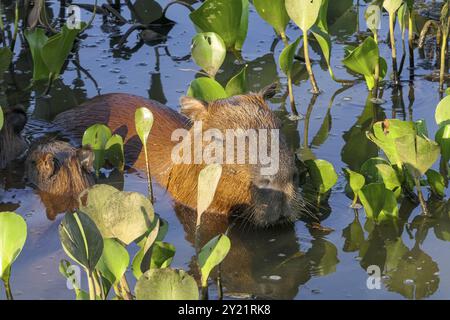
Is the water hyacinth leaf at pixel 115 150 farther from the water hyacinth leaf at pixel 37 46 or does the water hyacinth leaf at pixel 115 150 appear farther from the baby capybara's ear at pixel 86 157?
the water hyacinth leaf at pixel 37 46

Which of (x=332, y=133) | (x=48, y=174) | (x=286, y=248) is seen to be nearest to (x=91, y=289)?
(x=286, y=248)

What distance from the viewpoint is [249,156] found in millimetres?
6438

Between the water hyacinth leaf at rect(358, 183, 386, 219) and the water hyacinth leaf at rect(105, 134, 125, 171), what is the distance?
1.79 metres

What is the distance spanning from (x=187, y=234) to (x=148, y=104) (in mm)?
1404

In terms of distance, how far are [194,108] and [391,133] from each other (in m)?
1.26

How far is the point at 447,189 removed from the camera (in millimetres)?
6852

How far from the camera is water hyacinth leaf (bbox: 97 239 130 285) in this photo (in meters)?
5.04

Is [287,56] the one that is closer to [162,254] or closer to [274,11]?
[274,11]

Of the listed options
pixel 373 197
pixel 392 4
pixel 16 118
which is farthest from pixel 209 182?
pixel 392 4

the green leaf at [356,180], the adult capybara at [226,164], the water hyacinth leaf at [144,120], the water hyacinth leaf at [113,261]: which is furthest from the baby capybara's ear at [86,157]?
the water hyacinth leaf at [113,261]

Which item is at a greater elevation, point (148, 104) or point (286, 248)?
point (148, 104)

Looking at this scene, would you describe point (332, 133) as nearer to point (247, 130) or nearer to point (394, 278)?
point (247, 130)

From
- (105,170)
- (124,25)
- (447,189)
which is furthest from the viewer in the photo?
(124,25)
